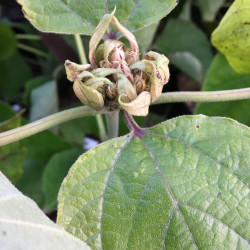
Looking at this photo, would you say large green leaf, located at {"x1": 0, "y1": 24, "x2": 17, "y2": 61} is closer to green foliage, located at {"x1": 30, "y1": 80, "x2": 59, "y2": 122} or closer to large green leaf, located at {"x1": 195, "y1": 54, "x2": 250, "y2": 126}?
green foliage, located at {"x1": 30, "y1": 80, "x2": 59, "y2": 122}

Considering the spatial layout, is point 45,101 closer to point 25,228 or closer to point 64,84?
point 64,84

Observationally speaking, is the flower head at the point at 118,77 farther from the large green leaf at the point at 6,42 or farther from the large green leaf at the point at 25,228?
the large green leaf at the point at 6,42

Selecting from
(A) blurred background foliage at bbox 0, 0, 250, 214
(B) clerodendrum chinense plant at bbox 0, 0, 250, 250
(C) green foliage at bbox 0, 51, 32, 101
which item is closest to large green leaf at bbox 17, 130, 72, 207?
(A) blurred background foliage at bbox 0, 0, 250, 214

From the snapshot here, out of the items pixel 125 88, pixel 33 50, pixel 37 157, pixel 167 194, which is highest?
pixel 125 88

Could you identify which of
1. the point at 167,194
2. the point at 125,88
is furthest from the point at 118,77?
the point at 167,194

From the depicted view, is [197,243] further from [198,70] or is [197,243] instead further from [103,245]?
[198,70]

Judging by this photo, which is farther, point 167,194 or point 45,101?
point 45,101
